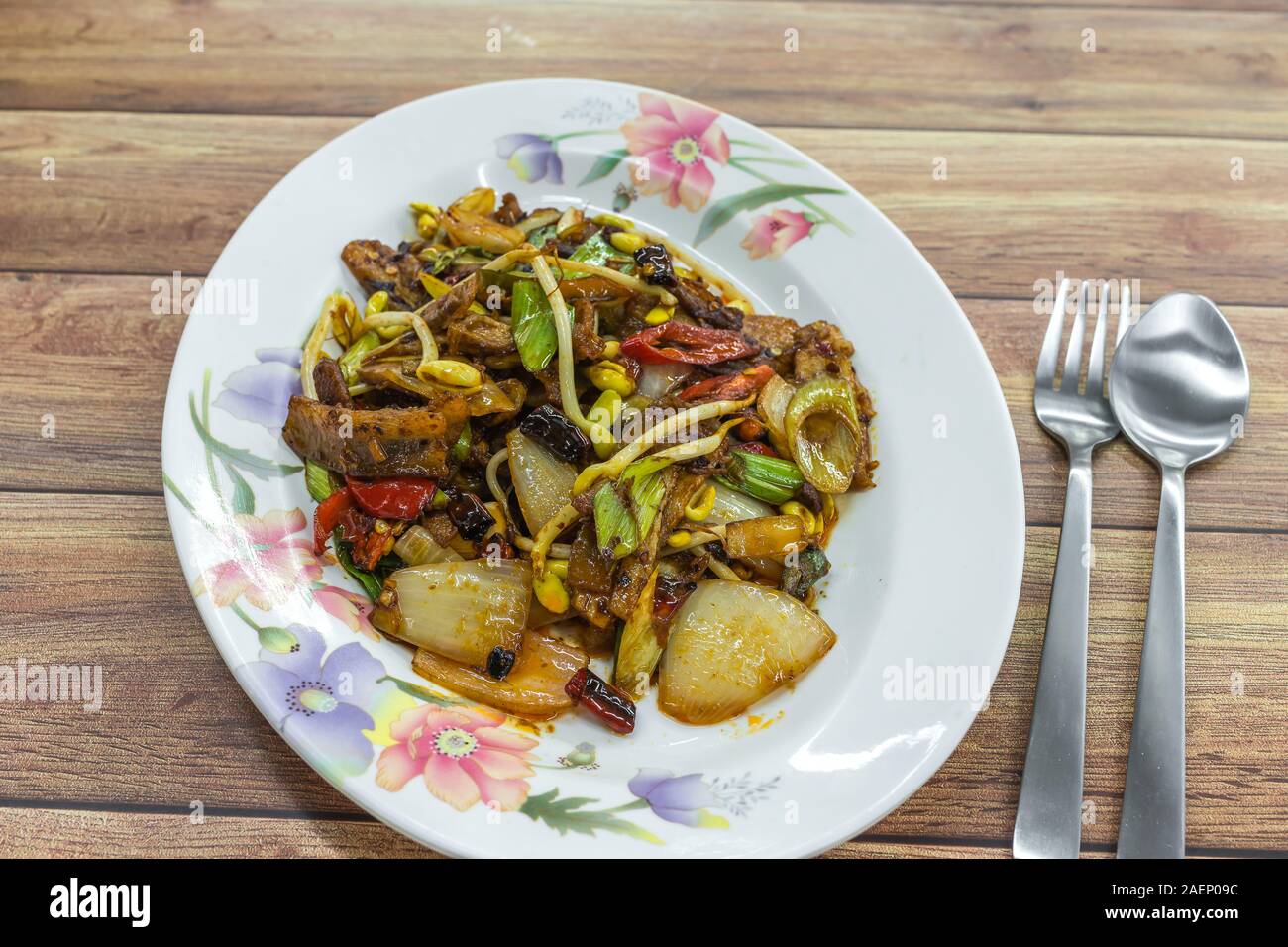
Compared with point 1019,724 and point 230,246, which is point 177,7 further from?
point 1019,724

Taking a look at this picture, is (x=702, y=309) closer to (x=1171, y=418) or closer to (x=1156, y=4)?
(x=1171, y=418)

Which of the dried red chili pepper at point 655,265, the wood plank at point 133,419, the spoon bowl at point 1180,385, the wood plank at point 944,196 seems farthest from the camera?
the wood plank at point 944,196

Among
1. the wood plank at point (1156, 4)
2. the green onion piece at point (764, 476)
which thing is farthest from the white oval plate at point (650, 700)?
the wood plank at point (1156, 4)

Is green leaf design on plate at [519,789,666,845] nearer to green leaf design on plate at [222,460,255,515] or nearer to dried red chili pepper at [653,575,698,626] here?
dried red chili pepper at [653,575,698,626]

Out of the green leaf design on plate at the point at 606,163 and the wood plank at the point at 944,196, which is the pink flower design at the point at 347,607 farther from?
the green leaf design on plate at the point at 606,163

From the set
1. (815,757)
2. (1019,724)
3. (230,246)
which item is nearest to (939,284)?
(1019,724)

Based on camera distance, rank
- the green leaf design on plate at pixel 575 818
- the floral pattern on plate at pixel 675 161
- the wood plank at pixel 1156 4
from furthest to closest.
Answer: the wood plank at pixel 1156 4 → the floral pattern on plate at pixel 675 161 → the green leaf design on plate at pixel 575 818

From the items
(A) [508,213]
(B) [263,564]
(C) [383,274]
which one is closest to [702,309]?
(A) [508,213]
